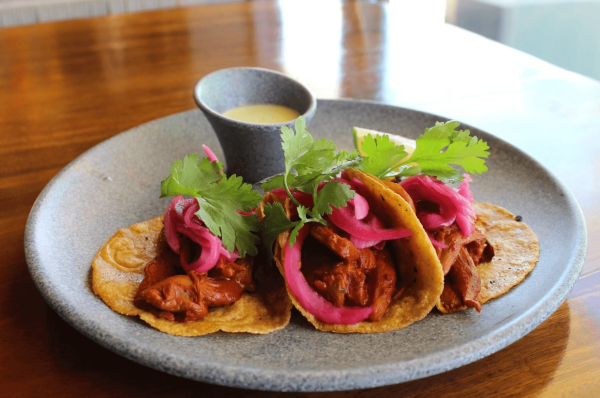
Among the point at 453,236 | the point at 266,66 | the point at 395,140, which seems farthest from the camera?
the point at 266,66

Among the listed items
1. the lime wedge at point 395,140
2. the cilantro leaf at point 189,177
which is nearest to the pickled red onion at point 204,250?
the cilantro leaf at point 189,177

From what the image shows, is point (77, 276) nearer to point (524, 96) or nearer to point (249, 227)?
point (249, 227)

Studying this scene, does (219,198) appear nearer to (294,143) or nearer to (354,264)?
(294,143)

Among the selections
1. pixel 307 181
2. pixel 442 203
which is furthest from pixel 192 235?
pixel 442 203

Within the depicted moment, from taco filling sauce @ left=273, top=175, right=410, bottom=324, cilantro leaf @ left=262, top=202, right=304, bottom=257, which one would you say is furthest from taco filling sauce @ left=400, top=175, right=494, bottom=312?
cilantro leaf @ left=262, top=202, right=304, bottom=257

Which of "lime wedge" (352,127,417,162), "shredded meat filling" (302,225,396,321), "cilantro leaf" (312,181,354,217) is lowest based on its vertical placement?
"shredded meat filling" (302,225,396,321)

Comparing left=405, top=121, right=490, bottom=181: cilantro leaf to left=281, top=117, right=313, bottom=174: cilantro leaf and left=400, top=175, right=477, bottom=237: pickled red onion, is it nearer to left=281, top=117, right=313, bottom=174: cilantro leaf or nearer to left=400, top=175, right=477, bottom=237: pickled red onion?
left=400, top=175, right=477, bottom=237: pickled red onion

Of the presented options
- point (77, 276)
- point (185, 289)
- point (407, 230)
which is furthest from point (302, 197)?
point (77, 276)
